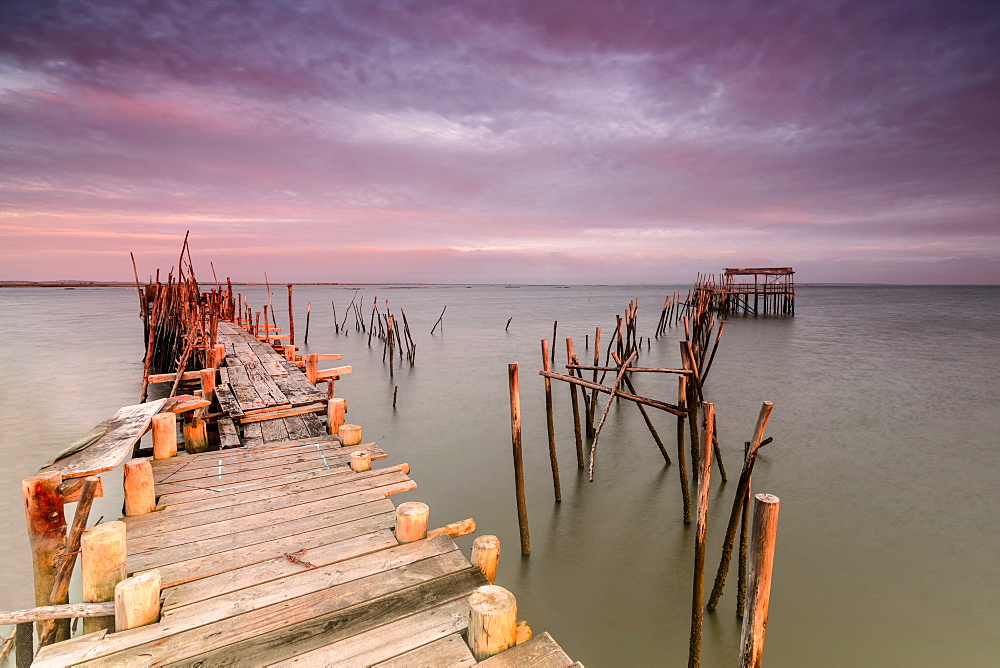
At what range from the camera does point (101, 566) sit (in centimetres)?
281

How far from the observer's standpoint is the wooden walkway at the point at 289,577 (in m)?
2.49

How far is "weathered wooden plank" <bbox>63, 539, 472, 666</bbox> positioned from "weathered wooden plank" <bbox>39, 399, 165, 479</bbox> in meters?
1.76

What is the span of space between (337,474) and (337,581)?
1849mm

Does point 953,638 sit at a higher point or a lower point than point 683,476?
lower

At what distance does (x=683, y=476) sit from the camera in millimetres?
6148

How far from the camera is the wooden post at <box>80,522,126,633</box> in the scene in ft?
9.13

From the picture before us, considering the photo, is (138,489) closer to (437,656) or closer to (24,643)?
(24,643)

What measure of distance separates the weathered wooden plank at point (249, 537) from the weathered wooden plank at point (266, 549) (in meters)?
0.04

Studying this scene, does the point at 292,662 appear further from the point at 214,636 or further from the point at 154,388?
the point at 154,388

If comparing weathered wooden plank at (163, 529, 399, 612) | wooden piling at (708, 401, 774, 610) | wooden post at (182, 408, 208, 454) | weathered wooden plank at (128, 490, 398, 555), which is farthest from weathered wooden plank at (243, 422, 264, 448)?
wooden piling at (708, 401, 774, 610)

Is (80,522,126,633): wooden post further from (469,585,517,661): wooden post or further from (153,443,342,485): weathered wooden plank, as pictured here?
(469,585,517,661): wooden post

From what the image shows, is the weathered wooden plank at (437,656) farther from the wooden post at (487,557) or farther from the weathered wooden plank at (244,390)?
the weathered wooden plank at (244,390)

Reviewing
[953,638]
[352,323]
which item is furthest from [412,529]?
[352,323]

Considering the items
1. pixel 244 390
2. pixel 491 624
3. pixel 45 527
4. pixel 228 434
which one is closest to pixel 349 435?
pixel 228 434
